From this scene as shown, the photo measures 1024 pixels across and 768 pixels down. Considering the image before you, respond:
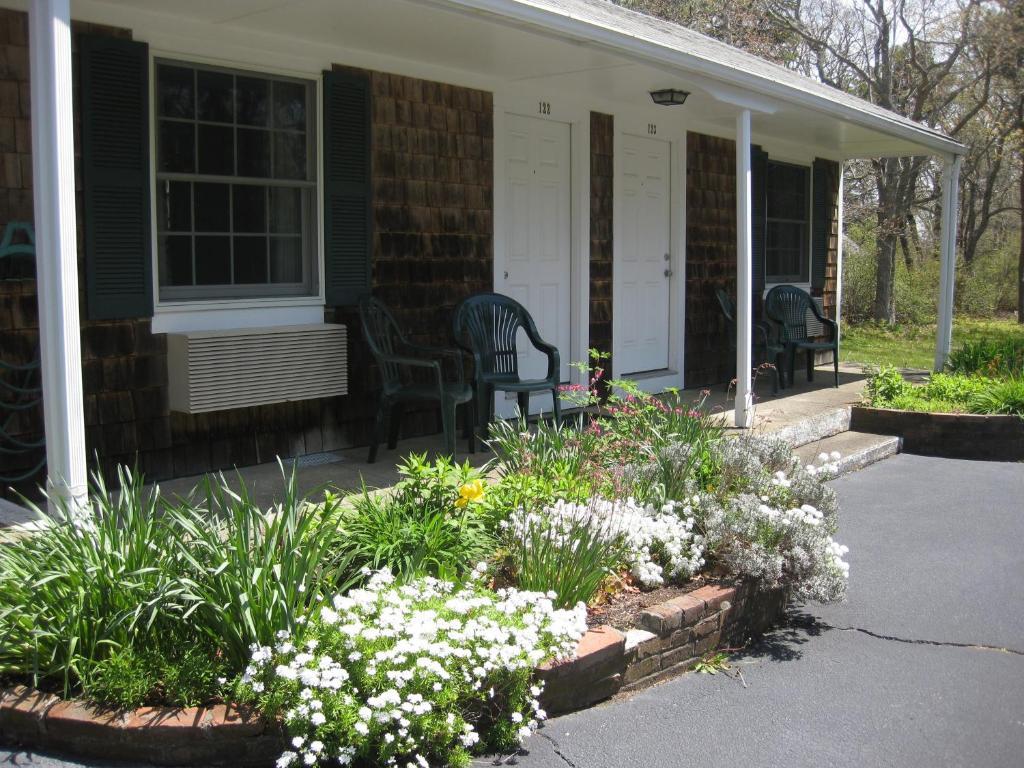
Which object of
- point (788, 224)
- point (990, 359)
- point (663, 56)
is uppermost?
point (663, 56)

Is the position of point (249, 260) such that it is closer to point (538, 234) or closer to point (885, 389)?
point (538, 234)

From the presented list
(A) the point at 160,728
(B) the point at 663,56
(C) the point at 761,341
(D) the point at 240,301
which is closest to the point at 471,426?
(D) the point at 240,301

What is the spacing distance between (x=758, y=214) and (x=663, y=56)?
4.63m

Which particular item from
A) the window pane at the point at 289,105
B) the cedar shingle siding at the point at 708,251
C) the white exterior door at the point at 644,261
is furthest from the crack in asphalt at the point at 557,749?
the cedar shingle siding at the point at 708,251

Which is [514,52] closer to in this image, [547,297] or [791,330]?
[547,297]

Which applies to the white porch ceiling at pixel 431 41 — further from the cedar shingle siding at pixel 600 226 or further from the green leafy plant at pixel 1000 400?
the green leafy plant at pixel 1000 400

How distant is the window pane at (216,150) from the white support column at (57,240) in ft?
7.11

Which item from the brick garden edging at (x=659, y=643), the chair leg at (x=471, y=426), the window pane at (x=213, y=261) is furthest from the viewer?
the chair leg at (x=471, y=426)

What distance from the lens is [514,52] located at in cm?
648

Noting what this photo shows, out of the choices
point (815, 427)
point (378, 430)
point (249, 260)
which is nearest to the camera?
point (249, 260)

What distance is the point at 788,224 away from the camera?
11.5 metres

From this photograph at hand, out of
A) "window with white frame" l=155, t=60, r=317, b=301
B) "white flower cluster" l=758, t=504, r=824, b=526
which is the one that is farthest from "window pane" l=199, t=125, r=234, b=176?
"white flower cluster" l=758, t=504, r=824, b=526

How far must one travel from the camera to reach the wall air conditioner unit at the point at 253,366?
18.6 feet

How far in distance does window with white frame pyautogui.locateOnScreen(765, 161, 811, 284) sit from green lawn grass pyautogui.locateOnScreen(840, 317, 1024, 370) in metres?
1.40
